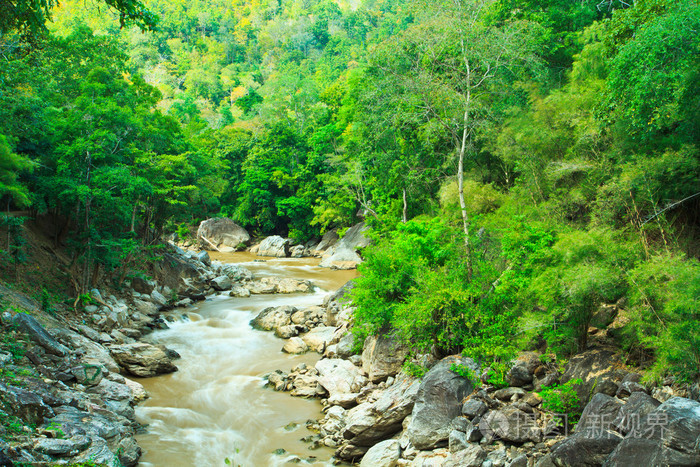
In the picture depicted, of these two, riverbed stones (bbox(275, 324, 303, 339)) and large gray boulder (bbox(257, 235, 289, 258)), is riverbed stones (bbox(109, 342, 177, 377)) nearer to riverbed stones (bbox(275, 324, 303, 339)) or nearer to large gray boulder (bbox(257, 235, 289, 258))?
riverbed stones (bbox(275, 324, 303, 339))

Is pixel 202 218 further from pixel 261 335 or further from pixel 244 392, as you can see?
pixel 244 392

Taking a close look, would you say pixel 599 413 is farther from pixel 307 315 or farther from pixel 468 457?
pixel 307 315

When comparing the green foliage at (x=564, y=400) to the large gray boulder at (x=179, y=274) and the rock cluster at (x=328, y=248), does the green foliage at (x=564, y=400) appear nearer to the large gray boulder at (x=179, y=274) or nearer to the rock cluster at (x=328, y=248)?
the large gray boulder at (x=179, y=274)

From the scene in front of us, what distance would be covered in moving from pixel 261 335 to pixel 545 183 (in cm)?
974

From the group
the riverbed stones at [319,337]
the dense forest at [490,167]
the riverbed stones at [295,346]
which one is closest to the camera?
the dense forest at [490,167]

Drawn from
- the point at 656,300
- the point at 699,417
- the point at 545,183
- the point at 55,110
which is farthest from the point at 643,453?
the point at 55,110

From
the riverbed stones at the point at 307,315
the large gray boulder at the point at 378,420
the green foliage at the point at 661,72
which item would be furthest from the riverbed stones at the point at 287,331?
the green foliage at the point at 661,72

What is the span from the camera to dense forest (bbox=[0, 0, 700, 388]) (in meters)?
7.86

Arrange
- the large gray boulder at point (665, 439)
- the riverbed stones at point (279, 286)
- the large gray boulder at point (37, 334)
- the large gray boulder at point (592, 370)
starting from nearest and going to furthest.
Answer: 1. the large gray boulder at point (665, 439)
2. the large gray boulder at point (592, 370)
3. the large gray boulder at point (37, 334)
4. the riverbed stones at point (279, 286)

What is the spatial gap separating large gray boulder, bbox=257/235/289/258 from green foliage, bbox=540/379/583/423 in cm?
2776

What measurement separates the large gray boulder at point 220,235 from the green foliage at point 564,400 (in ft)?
101

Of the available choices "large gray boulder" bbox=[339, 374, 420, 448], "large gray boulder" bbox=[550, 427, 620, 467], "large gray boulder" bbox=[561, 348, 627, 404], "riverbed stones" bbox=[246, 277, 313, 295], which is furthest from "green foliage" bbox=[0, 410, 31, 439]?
"riverbed stones" bbox=[246, 277, 313, 295]

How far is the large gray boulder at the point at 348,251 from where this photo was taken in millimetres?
28531

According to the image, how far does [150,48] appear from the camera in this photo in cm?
8662
